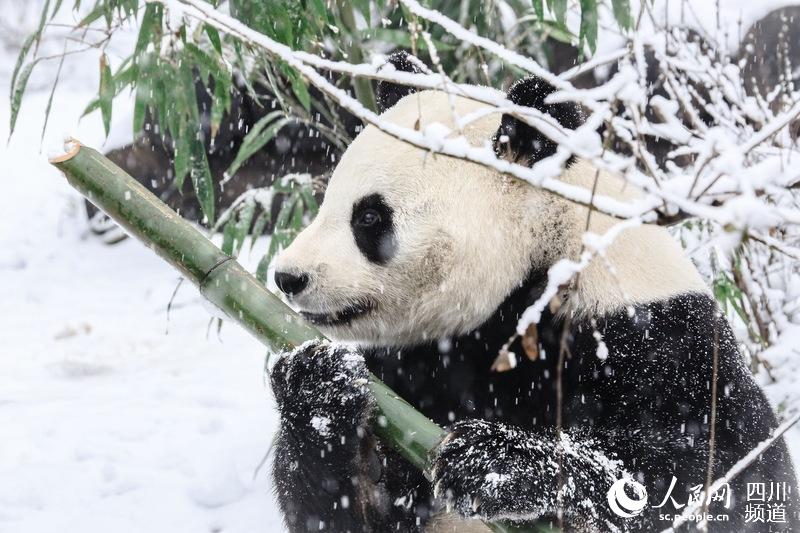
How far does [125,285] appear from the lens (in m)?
6.14

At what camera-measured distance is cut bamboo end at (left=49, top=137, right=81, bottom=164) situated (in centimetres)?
181

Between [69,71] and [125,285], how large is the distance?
3.65 metres

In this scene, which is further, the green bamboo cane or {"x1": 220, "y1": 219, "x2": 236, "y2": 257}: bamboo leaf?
{"x1": 220, "y1": 219, "x2": 236, "y2": 257}: bamboo leaf

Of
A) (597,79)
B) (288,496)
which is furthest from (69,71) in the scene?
(288,496)

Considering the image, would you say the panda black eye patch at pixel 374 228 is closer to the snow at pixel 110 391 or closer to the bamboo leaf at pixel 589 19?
the snow at pixel 110 391

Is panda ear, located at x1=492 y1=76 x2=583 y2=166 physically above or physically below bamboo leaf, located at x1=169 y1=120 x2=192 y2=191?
above

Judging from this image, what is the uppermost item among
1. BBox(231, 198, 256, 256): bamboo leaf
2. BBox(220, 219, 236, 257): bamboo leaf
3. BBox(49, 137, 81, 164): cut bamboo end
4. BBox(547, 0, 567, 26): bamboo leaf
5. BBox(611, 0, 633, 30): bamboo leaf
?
BBox(611, 0, 633, 30): bamboo leaf

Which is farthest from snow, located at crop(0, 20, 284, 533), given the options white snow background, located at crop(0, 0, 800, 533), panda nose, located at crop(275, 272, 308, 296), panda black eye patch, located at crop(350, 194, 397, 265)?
panda black eye patch, located at crop(350, 194, 397, 265)

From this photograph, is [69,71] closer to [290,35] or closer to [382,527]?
[290,35]

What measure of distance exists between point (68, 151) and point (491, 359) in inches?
37.2

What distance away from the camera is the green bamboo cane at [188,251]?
5.90 feet

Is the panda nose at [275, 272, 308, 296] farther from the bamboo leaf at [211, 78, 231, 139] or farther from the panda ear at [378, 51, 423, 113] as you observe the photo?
the bamboo leaf at [211, 78, 231, 139]

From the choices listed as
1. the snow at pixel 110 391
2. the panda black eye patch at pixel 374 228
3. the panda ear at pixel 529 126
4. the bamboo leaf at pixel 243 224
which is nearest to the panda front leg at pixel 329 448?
the panda black eye patch at pixel 374 228

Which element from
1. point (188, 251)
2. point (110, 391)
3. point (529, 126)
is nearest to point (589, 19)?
point (529, 126)
